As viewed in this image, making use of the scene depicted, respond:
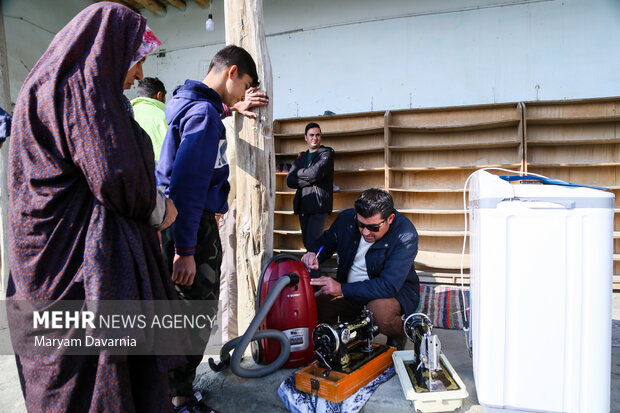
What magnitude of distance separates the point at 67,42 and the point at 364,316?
5.29ft

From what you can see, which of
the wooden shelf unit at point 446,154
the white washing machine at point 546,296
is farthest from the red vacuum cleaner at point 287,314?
the wooden shelf unit at point 446,154

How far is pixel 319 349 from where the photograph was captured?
1.73 metres

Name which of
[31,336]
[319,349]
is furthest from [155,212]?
[319,349]

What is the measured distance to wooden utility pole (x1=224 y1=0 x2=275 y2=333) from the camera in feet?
6.91

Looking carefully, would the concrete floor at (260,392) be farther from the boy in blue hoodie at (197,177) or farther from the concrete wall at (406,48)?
the concrete wall at (406,48)

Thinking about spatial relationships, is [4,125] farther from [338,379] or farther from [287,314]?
[338,379]

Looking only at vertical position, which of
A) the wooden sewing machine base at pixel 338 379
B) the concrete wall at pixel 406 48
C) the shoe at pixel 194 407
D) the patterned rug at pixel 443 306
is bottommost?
the patterned rug at pixel 443 306

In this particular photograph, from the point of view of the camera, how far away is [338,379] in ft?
5.42

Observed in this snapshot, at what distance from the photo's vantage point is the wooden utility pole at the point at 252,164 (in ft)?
6.91

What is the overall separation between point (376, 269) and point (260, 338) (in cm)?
77

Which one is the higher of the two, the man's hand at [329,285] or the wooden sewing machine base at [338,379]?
the man's hand at [329,285]

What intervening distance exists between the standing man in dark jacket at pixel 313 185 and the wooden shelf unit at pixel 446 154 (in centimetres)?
61

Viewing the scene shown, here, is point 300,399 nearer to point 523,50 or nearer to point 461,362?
point 461,362

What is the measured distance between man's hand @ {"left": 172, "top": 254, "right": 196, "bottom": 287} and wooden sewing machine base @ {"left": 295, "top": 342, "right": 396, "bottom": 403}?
668 mm
